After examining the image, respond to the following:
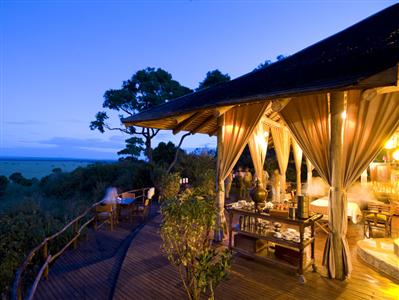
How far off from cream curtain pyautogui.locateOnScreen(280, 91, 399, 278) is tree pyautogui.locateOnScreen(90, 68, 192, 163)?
12.1 metres

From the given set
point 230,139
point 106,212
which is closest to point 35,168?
point 106,212

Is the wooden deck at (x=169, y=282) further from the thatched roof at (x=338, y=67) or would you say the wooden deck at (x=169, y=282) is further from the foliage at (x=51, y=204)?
the thatched roof at (x=338, y=67)

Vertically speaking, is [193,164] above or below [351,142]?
below

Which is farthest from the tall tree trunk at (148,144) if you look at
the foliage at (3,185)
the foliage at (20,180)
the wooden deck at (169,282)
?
the foliage at (20,180)

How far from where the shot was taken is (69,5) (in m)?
9.60

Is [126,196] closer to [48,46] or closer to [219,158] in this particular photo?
[219,158]

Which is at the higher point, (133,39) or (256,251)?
(133,39)

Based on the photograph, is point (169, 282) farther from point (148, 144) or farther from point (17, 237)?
point (148, 144)

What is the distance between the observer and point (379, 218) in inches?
190

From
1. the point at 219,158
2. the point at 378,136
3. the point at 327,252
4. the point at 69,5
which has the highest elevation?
the point at 69,5

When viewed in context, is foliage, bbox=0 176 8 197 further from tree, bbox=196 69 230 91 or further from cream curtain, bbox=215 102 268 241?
cream curtain, bbox=215 102 268 241

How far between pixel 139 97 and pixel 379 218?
13.8 m

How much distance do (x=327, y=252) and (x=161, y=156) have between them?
1250 cm

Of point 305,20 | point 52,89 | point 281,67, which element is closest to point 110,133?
point 281,67
